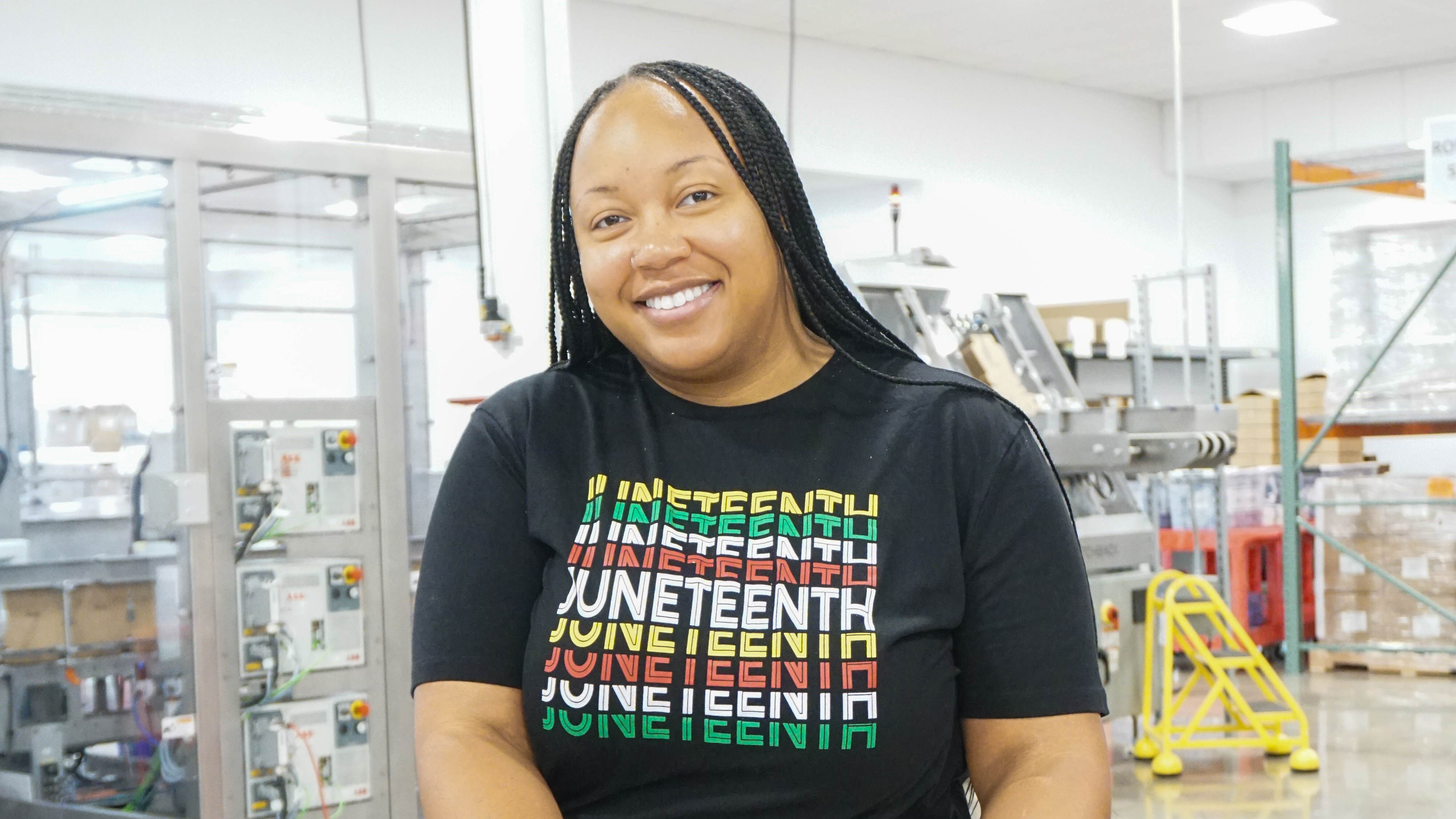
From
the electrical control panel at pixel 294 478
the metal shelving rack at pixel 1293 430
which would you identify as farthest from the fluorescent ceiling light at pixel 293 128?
the metal shelving rack at pixel 1293 430

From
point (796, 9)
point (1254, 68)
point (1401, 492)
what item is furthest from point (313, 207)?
point (1254, 68)

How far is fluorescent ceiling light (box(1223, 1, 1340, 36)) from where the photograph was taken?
27.9 feet

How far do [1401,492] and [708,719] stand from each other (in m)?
6.18

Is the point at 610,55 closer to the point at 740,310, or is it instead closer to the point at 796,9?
the point at 796,9

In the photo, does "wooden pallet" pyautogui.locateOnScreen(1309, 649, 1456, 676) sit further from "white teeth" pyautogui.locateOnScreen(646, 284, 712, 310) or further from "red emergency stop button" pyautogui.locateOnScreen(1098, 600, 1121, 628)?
"white teeth" pyautogui.locateOnScreen(646, 284, 712, 310)

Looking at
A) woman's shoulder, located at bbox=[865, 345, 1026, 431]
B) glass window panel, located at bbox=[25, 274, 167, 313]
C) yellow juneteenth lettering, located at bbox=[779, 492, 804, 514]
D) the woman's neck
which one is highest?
glass window panel, located at bbox=[25, 274, 167, 313]

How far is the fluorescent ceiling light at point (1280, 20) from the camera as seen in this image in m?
8.49

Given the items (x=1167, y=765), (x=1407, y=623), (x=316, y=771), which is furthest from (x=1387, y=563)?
(x=316, y=771)

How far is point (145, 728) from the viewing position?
3857 mm

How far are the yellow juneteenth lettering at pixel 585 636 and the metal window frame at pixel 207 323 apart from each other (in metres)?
2.77

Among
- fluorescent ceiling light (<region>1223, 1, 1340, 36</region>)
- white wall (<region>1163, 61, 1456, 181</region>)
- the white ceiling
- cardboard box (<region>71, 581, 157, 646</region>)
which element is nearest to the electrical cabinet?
cardboard box (<region>71, 581, 157, 646</region>)

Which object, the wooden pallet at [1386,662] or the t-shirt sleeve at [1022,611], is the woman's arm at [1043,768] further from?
the wooden pallet at [1386,662]

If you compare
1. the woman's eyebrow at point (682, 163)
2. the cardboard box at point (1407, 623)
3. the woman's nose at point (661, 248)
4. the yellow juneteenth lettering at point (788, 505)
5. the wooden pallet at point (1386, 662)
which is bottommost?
the wooden pallet at point (1386, 662)

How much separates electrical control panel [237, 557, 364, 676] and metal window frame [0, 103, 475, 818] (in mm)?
72
